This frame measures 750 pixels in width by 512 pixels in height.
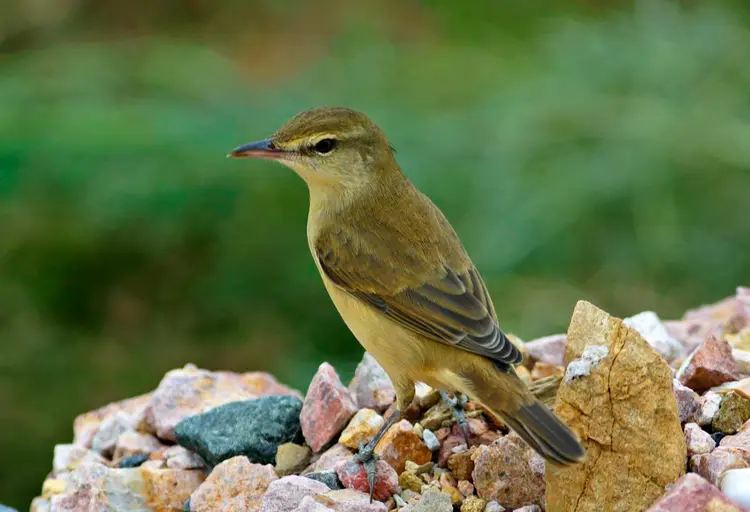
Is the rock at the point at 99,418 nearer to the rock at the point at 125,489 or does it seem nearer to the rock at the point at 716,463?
the rock at the point at 125,489

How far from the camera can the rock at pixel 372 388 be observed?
3.07m

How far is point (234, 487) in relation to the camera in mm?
2617

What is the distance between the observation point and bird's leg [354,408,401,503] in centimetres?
251

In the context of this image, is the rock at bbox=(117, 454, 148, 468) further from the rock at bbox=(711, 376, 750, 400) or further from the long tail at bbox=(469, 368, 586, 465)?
the rock at bbox=(711, 376, 750, 400)

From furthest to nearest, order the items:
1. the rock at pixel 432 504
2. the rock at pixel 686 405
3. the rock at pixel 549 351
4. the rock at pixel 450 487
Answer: the rock at pixel 549 351 < the rock at pixel 686 405 < the rock at pixel 450 487 < the rock at pixel 432 504

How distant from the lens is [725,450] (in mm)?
2369

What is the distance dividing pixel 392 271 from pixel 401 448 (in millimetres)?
474

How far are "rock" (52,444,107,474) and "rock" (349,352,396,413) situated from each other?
29.8 inches

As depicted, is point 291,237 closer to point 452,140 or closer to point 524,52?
point 452,140

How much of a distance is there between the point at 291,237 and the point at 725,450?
3.04 meters

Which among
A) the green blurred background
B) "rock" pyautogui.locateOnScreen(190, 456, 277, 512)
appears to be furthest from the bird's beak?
the green blurred background

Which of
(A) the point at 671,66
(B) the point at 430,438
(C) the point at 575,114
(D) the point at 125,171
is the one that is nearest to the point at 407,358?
(B) the point at 430,438

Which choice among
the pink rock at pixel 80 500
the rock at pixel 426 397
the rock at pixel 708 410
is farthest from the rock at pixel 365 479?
the rock at pixel 708 410

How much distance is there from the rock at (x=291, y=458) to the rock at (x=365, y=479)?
0.84 ft
